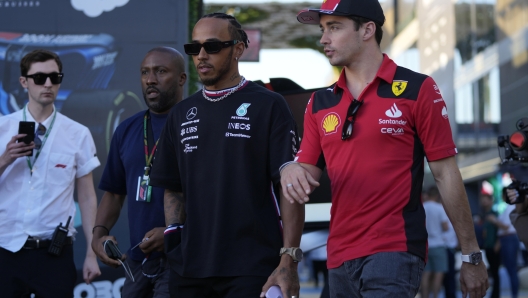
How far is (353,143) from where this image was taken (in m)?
3.83

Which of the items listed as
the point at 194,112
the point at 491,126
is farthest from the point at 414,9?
the point at 194,112

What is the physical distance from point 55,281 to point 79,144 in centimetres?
96

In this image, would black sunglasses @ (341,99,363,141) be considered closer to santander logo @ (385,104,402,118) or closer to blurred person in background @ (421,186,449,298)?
santander logo @ (385,104,402,118)

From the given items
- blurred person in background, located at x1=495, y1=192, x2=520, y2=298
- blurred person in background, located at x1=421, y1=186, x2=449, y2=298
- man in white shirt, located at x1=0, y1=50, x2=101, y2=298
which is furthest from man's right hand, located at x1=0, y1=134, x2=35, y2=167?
blurred person in background, located at x1=495, y1=192, x2=520, y2=298

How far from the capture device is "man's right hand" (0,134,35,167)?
539 centimetres

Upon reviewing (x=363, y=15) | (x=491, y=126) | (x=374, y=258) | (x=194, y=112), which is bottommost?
(x=491, y=126)

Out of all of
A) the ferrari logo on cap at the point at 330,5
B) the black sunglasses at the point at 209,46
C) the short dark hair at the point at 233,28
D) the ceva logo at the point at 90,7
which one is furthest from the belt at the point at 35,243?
the ceva logo at the point at 90,7

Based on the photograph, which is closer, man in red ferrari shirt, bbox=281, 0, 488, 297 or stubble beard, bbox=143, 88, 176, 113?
man in red ferrari shirt, bbox=281, 0, 488, 297

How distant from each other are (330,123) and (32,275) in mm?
2489

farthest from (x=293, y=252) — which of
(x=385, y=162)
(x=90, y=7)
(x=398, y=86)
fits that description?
(x=90, y=7)

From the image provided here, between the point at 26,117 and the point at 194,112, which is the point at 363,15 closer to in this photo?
the point at 194,112

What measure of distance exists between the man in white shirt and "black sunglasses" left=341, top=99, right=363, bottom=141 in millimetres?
2420

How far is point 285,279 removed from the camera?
379 centimetres

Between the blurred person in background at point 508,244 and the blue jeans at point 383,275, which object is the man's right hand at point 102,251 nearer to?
the blue jeans at point 383,275
